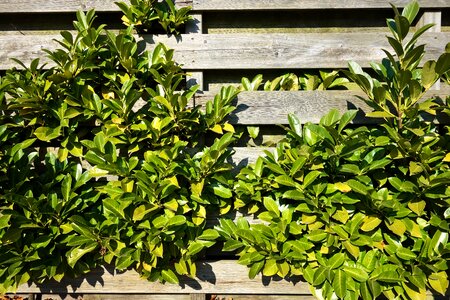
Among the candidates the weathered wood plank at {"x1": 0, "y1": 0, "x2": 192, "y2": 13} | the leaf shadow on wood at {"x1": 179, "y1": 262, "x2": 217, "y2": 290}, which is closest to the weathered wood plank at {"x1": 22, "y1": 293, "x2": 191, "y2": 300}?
the leaf shadow on wood at {"x1": 179, "y1": 262, "x2": 217, "y2": 290}

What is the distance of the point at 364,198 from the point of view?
175cm

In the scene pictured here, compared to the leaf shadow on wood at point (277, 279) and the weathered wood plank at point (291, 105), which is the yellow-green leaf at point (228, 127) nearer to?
the weathered wood plank at point (291, 105)

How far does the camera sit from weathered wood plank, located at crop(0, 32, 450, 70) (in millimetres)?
1899

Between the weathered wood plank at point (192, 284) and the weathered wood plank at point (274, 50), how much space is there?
3.28 feet

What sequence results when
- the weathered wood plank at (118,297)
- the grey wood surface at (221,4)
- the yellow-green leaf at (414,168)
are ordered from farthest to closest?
the weathered wood plank at (118,297) < the grey wood surface at (221,4) < the yellow-green leaf at (414,168)

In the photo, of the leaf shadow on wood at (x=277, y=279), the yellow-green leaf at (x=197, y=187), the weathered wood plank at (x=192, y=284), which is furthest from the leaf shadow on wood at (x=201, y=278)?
the yellow-green leaf at (x=197, y=187)

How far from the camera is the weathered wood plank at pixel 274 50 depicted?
1899 mm

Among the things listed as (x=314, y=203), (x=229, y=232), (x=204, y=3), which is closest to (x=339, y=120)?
(x=314, y=203)

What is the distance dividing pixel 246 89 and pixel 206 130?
289 mm

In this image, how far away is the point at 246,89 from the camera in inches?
76.0

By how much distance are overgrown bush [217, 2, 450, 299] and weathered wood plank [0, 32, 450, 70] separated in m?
0.16

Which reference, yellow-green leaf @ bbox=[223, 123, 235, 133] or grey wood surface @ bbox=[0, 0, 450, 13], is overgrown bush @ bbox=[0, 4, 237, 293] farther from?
grey wood surface @ bbox=[0, 0, 450, 13]

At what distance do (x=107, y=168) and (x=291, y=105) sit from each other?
3.00 feet

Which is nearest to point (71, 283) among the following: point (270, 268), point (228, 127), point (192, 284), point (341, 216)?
point (192, 284)
